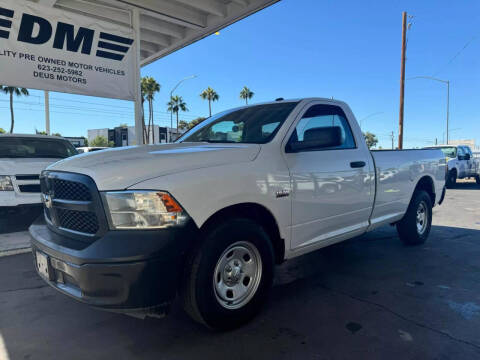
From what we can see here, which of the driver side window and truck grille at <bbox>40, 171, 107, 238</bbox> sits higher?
the driver side window

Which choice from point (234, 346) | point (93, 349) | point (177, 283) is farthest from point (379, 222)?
point (93, 349)

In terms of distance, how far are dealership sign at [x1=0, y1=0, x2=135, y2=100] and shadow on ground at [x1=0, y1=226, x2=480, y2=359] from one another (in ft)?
14.1

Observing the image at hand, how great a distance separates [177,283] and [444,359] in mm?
1878

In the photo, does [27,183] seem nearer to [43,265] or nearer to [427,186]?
[43,265]

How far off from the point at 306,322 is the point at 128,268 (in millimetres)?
1593

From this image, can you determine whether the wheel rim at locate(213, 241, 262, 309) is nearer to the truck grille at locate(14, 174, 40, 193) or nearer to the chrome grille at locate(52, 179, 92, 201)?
the chrome grille at locate(52, 179, 92, 201)

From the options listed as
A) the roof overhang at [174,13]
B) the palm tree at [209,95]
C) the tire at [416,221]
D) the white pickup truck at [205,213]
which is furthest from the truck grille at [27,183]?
the palm tree at [209,95]

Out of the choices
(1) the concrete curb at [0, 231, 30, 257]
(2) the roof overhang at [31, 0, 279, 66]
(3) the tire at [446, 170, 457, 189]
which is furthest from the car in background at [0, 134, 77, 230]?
(3) the tire at [446, 170, 457, 189]

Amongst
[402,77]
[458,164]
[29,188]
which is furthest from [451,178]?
[29,188]

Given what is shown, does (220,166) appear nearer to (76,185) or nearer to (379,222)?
(76,185)

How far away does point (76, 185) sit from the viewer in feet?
7.92

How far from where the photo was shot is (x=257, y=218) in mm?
2893

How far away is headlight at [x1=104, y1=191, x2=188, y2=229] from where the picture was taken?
2.21 meters

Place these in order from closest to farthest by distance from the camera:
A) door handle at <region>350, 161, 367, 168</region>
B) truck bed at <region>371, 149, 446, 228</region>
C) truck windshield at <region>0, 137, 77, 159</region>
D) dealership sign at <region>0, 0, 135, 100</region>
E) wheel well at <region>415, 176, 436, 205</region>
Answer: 1. door handle at <region>350, 161, 367, 168</region>
2. truck bed at <region>371, 149, 446, 228</region>
3. wheel well at <region>415, 176, 436, 205</region>
4. truck windshield at <region>0, 137, 77, 159</region>
5. dealership sign at <region>0, 0, 135, 100</region>
